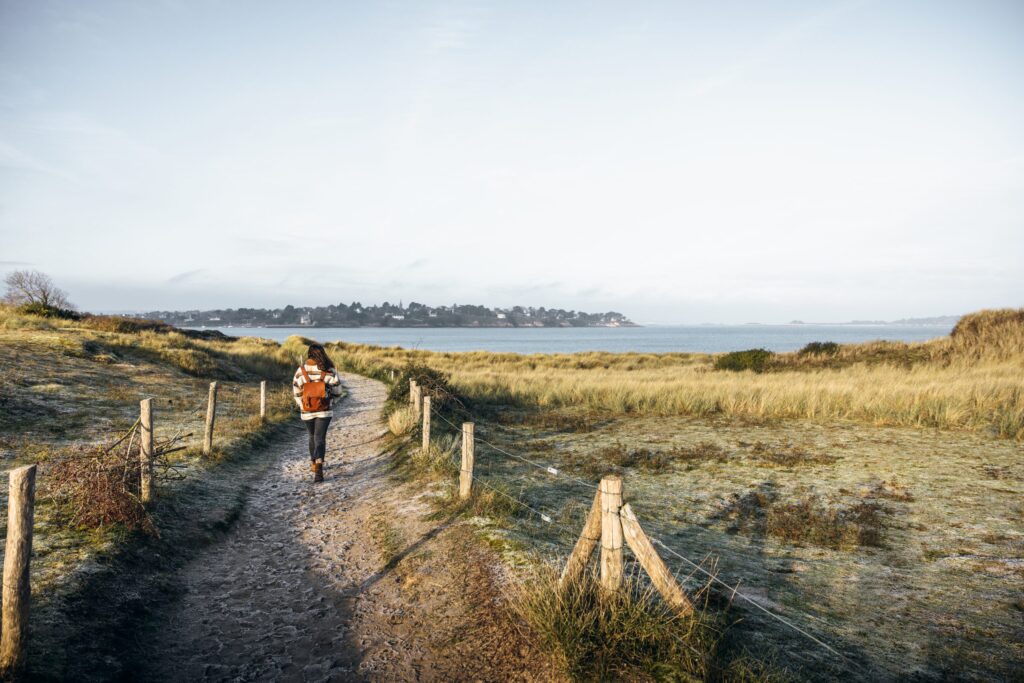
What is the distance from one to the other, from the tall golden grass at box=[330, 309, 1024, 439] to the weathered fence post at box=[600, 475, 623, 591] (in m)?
12.5

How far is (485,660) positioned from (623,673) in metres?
1.30

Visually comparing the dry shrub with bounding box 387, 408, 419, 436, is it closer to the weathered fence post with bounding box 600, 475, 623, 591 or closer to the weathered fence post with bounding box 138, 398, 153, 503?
the weathered fence post with bounding box 138, 398, 153, 503

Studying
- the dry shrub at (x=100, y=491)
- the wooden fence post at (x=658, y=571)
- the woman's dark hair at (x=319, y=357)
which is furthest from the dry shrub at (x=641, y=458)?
the dry shrub at (x=100, y=491)

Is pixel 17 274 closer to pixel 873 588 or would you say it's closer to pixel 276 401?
→ pixel 276 401

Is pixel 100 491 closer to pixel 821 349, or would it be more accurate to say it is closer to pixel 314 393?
pixel 314 393

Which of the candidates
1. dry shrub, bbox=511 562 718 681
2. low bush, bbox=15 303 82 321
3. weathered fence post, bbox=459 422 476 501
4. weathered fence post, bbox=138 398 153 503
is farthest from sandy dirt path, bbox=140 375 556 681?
low bush, bbox=15 303 82 321

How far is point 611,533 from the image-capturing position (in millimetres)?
4531

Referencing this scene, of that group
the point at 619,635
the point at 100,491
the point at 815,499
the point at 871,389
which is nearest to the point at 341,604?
the point at 619,635

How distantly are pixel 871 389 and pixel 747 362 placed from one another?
14673 mm

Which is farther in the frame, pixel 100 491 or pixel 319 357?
pixel 319 357

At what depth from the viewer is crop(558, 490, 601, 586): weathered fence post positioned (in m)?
4.78

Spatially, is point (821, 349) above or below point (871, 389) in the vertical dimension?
above

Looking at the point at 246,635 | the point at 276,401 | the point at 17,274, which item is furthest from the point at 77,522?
the point at 17,274

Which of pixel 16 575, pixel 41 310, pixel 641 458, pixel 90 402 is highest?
pixel 41 310
